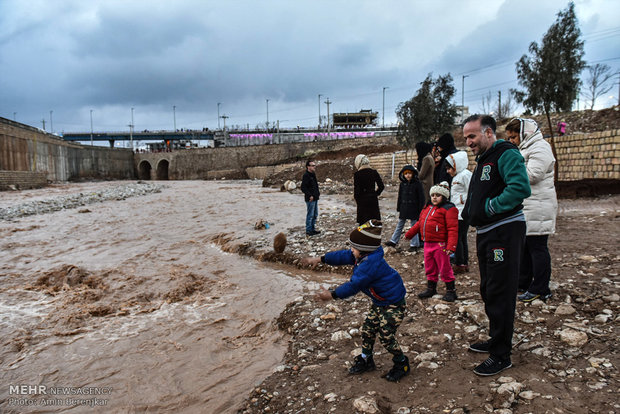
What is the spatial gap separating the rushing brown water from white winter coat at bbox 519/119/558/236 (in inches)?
112

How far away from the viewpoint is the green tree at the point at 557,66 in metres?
12.3

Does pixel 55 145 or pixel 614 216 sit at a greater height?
pixel 55 145

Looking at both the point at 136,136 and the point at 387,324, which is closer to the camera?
the point at 387,324

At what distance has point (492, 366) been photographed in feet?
8.20

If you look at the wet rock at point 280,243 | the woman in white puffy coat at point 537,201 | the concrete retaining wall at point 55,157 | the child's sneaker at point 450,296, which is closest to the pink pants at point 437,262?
the child's sneaker at point 450,296

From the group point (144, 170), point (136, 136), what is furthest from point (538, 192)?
point (136, 136)

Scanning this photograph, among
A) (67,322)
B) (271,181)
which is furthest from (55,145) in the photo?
(67,322)

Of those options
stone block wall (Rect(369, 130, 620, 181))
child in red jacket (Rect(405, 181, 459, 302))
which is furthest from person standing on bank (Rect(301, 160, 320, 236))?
stone block wall (Rect(369, 130, 620, 181))

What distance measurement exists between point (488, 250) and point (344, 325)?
1819 millimetres

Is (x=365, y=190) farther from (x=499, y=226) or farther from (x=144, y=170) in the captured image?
(x=144, y=170)

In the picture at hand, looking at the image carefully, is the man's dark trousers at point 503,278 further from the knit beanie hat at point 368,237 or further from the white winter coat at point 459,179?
the white winter coat at point 459,179

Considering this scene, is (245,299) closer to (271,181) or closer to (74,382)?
(74,382)

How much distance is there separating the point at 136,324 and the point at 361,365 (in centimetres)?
308

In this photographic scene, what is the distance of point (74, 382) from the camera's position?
3307 millimetres
